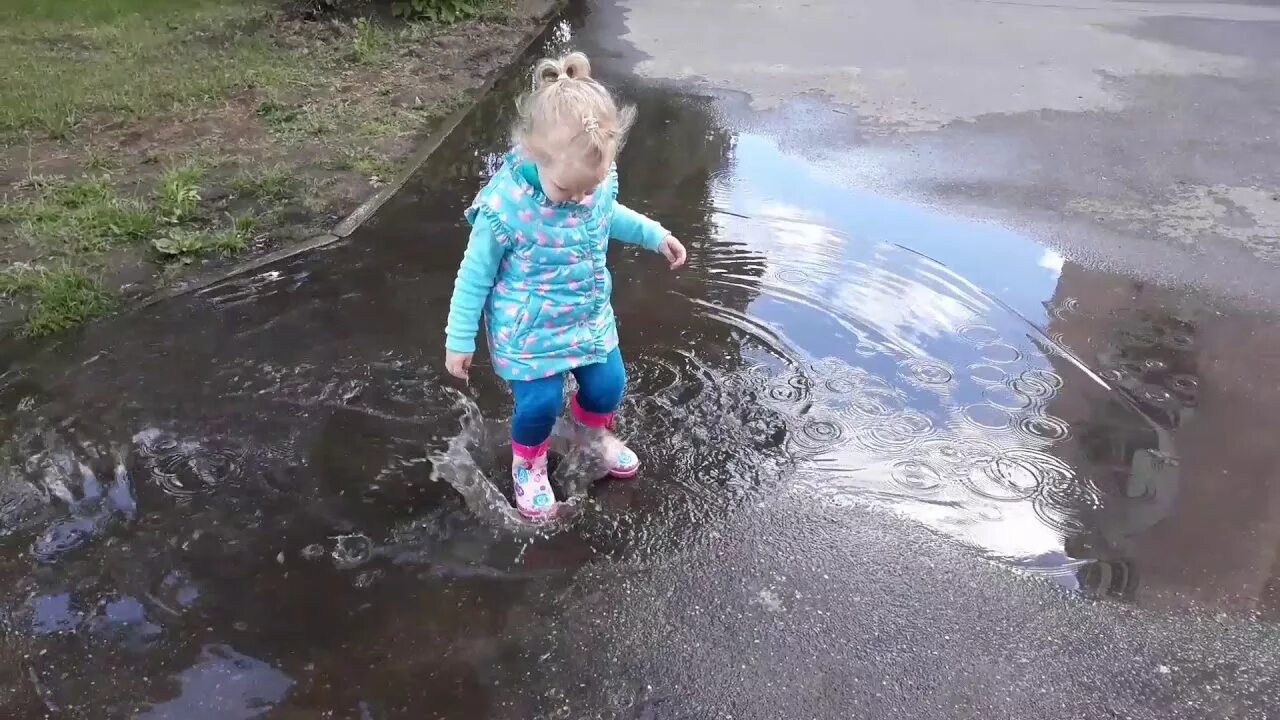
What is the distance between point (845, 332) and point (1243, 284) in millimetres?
1950

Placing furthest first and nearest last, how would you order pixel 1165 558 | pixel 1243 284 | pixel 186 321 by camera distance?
1. pixel 1243 284
2. pixel 186 321
3. pixel 1165 558

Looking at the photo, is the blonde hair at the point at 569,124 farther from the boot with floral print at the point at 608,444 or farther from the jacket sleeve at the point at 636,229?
the boot with floral print at the point at 608,444

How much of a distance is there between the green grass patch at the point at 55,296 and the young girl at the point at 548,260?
6.81 feet

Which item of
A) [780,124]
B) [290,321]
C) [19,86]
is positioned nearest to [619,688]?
[290,321]

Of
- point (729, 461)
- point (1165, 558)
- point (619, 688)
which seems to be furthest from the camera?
point (729, 461)

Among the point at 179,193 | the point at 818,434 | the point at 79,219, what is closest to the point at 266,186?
the point at 179,193

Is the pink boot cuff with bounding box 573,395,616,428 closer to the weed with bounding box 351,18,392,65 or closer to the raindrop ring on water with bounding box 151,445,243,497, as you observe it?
the raindrop ring on water with bounding box 151,445,243,497

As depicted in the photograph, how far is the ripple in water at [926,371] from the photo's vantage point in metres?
3.60

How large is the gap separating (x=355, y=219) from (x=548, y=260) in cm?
244

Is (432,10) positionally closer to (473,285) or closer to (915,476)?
(473,285)

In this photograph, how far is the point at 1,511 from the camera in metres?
2.82

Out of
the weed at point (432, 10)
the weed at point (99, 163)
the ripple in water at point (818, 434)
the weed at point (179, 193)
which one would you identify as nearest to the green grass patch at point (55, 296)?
the weed at point (179, 193)

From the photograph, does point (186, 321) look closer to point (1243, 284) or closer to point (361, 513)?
point (361, 513)

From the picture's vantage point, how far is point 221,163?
528 cm
